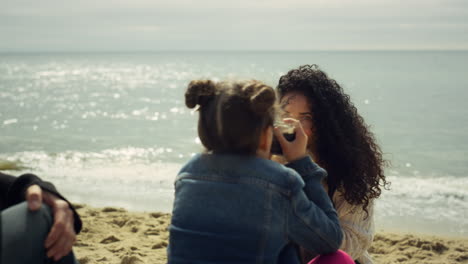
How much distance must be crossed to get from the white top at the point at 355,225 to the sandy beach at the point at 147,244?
2.55m

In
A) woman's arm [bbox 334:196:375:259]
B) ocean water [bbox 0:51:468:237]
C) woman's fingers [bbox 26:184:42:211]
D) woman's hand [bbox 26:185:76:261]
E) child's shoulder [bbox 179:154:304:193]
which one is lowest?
ocean water [bbox 0:51:468:237]

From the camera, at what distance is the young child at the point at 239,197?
1.95 m

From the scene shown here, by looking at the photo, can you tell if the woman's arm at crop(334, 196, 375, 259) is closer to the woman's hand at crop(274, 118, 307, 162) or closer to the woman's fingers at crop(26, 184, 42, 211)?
the woman's hand at crop(274, 118, 307, 162)

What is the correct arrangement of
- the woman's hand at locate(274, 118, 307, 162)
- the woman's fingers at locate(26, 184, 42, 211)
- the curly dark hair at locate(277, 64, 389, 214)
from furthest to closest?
the curly dark hair at locate(277, 64, 389, 214) < the woman's hand at locate(274, 118, 307, 162) < the woman's fingers at locate(26, 184, 42, 211)

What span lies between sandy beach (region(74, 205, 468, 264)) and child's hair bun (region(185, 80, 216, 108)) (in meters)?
3.12

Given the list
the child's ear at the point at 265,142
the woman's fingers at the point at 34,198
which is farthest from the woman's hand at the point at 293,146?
the woman's fingers at the point at 34,198

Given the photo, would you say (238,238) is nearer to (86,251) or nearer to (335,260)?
(335,260)

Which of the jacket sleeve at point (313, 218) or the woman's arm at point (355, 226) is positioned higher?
the jacket sleeve at point (313, 218)

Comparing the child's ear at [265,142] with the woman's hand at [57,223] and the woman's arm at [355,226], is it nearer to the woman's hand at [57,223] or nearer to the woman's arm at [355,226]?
the woman's hand at [57,223]

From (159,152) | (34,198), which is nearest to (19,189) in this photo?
(34,198)

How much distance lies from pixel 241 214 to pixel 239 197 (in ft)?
0.21

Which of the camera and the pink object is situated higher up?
the camera

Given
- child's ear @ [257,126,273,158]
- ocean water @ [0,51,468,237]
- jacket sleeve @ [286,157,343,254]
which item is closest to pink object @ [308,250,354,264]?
jacket sleeve @ [286,157,343,254]

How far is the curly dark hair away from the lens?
2906mm
